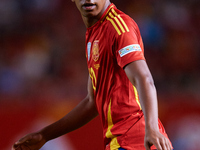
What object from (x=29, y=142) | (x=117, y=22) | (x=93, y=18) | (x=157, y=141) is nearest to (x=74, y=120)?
(x=29, y=142)

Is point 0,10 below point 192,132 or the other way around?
the other way around

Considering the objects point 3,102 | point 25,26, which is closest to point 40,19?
point 25,26

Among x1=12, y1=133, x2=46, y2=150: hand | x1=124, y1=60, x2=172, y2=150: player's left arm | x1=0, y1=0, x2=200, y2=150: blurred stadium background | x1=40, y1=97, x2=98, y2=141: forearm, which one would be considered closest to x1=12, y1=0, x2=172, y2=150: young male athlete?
x1=124, y1=60, x2=172, y2=150: player's left arm

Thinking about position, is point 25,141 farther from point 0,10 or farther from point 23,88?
point 0,10

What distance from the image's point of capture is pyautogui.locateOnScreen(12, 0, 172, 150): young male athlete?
144 centimetres

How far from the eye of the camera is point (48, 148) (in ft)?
12.4

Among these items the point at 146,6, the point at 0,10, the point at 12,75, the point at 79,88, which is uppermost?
the point at 0,10

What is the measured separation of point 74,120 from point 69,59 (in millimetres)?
2472

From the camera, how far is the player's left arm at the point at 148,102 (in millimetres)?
1261

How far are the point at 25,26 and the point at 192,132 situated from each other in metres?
2.47

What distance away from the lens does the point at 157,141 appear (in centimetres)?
125

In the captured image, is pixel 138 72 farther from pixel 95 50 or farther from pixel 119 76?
pixel 95 50

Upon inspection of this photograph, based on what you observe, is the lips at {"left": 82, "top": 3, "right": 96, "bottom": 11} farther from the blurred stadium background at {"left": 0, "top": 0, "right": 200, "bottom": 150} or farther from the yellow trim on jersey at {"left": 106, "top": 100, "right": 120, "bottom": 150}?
the blurred stadium background at {"left": 0, "top": 0, "right": 200, "bottom": 150}

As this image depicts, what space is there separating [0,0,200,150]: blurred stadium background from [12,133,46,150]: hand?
188cm
